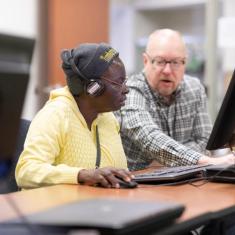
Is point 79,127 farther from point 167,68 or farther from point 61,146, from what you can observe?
point 167,68

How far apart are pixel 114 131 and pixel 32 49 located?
107 cm

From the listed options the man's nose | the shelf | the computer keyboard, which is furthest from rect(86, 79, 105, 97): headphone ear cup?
the shelf

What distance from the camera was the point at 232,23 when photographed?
13.5 feet

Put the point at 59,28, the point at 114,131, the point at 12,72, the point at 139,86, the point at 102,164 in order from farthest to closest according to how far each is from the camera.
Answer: the point at 59,28
the point at 139,86
the point at 114,131
the point at 102,164
the point at 12,72

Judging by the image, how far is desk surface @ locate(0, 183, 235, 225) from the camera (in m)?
1.39

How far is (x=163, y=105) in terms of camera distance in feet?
8.41

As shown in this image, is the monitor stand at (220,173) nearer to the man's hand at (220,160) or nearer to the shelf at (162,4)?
the man's hand at (220,160)

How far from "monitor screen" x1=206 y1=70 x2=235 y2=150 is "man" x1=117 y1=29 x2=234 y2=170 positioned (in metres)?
0.46

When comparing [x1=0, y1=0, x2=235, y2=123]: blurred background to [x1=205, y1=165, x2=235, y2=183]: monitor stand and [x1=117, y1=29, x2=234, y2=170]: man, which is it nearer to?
[x1=117, y1=29, x2=234, y2=170]: man

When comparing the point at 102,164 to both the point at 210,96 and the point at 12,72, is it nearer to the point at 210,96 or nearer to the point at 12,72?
the point at 12,72

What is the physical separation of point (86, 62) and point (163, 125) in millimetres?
727

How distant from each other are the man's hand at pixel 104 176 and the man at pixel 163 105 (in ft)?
1.82

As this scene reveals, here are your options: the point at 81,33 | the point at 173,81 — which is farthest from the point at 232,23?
the point at 173,81

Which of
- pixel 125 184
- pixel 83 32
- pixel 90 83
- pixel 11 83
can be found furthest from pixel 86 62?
pixel 83 32
